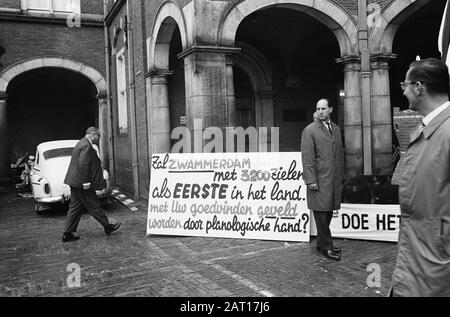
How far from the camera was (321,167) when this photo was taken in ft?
17.4

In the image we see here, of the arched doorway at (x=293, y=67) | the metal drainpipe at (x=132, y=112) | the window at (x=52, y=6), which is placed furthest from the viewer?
the window at (x=52, y=6)

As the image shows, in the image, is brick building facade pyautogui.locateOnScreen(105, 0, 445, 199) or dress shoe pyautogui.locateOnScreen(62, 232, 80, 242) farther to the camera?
brick building facade pyautogui.locateOnScreen(105, 0, 445, 199)

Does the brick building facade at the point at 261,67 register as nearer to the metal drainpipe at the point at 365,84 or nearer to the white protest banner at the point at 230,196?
the metal drainpipe at the point at 365,84

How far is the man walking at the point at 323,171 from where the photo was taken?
5.27 metres

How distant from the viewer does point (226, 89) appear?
786cm

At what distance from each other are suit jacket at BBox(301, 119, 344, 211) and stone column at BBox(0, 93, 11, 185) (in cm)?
1352

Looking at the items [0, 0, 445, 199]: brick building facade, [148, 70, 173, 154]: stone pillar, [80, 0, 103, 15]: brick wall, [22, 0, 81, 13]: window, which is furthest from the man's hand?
[80, 0, 103, 15]: brick wall

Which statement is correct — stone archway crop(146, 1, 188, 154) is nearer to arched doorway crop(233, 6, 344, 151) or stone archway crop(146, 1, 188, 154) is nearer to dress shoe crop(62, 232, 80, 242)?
arched doorway crop(233, 6, 344, 151)

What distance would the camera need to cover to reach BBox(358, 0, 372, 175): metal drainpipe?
796 cm

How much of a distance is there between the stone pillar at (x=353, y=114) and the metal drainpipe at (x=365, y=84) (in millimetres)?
273

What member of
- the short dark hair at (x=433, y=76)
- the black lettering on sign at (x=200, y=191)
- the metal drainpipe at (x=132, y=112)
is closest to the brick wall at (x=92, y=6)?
the metal drainpipe at (x=132, y=112)

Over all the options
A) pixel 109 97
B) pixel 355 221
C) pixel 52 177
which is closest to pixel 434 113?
pixel 355 221

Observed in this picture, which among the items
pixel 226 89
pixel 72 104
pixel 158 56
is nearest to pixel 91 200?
pixel 226 89

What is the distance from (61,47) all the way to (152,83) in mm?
6860
